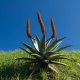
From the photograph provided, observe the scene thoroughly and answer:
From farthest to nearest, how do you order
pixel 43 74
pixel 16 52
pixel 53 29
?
pixel 16 52
pixel 43 74
pixel 53 29

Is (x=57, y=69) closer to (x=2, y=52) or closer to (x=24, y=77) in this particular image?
(x=24, y=77)

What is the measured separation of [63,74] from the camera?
42.8 ft

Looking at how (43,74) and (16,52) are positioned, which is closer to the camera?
(43,74)

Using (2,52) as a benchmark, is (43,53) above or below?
below

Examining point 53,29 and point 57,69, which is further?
point 57,69

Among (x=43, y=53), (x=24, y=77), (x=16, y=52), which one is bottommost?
(x=24, y=77)

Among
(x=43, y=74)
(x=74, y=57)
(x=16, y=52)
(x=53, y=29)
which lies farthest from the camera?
(x=16, y=52)

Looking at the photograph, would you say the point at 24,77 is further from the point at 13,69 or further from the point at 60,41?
the point at 60,41

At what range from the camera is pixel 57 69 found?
13.2 m

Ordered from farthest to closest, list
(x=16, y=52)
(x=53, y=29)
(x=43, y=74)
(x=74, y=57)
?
(x=16, y=52) → (x=74, y=57) → (x=43, y=74) → (x=53, y=29)

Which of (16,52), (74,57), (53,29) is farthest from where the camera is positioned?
(16,52)

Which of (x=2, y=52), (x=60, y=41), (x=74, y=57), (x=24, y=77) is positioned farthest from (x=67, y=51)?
(x=24, y=77)

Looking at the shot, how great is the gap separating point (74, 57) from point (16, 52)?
287cm

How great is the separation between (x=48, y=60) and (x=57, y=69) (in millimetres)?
458
